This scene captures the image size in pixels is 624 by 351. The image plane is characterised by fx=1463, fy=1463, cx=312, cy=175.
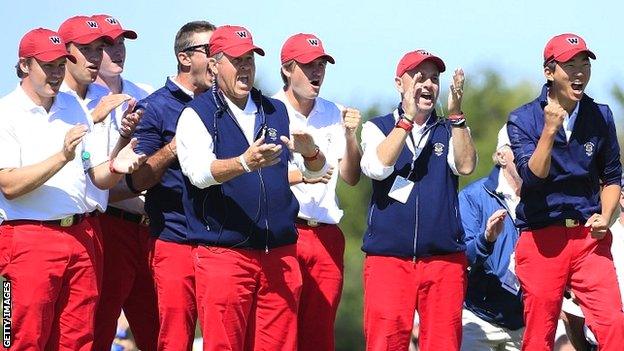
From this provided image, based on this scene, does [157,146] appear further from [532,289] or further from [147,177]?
[532,289]

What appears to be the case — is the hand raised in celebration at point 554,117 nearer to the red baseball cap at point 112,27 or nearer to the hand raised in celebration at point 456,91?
the hand raised in celebration at point 456,91

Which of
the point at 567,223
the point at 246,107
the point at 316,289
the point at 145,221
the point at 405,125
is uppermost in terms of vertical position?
the point at 246,107

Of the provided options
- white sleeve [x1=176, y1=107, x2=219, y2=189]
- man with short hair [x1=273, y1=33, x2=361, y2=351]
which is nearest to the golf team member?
man with short hair [x1=273, y1=33, x2=361, y2=351]

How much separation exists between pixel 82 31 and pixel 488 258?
3497 millimetres

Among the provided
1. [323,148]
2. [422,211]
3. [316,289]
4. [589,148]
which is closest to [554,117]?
[589,148]

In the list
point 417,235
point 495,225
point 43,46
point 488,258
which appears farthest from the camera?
point 488,258

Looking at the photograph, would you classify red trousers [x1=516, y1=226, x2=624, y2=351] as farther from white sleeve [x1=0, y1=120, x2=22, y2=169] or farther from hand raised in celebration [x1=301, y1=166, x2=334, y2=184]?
white sleeve [x1=0, y1=120, x2=22, y2=169]

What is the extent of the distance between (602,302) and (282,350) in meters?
2.15

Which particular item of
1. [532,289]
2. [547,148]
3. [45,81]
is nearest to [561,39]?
[547,148]

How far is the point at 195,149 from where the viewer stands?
9180mm

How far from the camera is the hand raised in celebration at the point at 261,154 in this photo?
866 centimetres

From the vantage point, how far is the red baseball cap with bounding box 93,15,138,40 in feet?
34.3

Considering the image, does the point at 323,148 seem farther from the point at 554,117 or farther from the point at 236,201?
the point at 554,117

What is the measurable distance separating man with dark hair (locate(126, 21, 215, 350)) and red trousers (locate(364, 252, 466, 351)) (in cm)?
128
